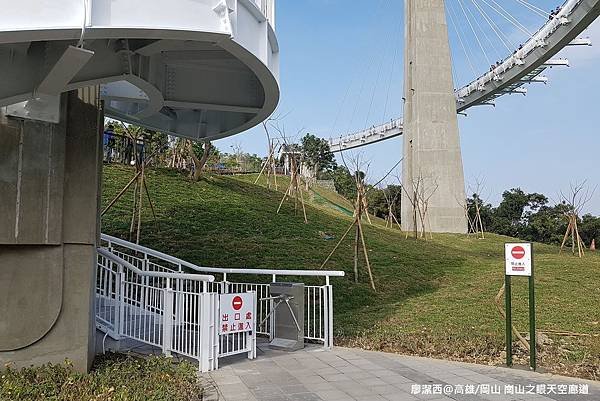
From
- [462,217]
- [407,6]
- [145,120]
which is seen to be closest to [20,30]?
[145,120]

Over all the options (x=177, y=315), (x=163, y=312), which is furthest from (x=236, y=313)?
(x=163, y=312)

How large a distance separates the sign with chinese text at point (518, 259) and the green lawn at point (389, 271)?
1200mm

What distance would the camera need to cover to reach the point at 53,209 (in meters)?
5.80

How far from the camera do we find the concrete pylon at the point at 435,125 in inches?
1252

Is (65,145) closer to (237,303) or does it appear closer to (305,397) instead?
(237,303)

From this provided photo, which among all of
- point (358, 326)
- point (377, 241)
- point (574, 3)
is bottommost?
point (358, 326)

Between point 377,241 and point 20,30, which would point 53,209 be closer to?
point 20,30

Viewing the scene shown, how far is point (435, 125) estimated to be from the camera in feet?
105

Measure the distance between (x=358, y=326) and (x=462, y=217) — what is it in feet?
80.5

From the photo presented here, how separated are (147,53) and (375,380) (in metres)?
4.48

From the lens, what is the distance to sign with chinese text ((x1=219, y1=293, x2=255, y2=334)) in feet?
21.0

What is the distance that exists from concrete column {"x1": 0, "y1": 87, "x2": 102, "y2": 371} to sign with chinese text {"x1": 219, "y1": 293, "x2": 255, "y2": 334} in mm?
1530

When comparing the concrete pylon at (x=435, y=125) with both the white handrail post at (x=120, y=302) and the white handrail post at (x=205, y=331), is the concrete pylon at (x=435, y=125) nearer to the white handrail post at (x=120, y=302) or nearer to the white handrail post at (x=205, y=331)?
the white handrail post at (x=120, y=302)

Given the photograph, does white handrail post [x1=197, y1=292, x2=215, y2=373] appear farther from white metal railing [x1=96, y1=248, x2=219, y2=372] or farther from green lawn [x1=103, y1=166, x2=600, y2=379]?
green lawn [x1=103, y1=166, x2=600, y2=379]
